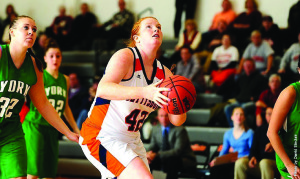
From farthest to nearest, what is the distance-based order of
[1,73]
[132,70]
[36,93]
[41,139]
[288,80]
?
[288,80], [41,139], [36,93], [1,73], [132,70]

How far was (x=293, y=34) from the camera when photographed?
985cm

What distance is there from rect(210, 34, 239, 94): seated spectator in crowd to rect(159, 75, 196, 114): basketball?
6044mm

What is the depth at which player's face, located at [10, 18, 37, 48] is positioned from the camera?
430cm

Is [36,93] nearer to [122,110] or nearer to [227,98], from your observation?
[122,110]

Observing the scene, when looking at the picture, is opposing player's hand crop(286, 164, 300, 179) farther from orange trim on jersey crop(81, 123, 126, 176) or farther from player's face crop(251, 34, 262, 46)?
player's face crop(251, 34, 262, 46)

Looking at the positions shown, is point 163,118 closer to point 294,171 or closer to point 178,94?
point 294,171

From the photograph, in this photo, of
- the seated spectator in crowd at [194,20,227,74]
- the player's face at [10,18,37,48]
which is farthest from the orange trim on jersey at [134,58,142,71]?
the seated spectator in crowd at [194,20,227,74]

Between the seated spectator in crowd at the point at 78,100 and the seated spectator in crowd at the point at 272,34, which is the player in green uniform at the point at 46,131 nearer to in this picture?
the seated spectator in crowd at the point at 78,100

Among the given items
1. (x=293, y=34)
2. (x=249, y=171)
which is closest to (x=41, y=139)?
(x=249, y=171)

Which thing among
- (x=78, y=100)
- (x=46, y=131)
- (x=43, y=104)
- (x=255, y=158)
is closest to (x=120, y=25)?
(x=78, y=100)

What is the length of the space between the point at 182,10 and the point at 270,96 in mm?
3939

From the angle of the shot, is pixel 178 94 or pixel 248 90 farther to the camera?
pixel 248 90

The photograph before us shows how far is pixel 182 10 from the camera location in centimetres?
1149

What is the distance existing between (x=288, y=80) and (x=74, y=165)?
12.8 feet
